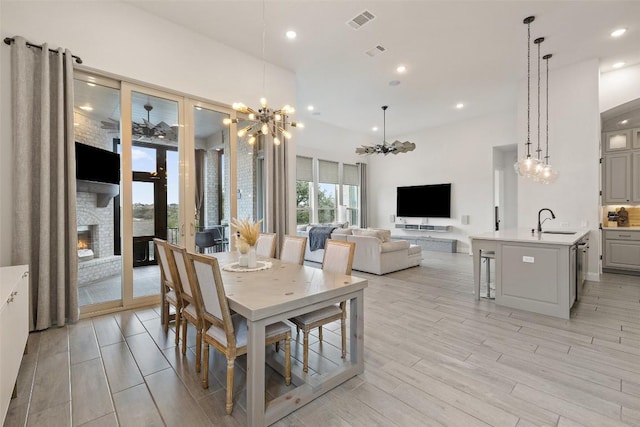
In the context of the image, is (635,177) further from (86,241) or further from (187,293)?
(86,241)

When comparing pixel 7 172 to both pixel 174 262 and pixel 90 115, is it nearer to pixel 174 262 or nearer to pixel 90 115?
pixel 90 115

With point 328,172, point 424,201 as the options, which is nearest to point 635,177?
point 424,201

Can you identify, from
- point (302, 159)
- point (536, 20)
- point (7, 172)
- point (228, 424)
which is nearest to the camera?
point (228, 424)

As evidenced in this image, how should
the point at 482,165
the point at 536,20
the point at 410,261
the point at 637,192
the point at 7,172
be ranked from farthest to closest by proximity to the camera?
the point at 482,165, the point at 410,261, the point at 637,192, the point at 536,20, the point at 7,172

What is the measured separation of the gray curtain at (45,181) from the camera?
2.89 meters

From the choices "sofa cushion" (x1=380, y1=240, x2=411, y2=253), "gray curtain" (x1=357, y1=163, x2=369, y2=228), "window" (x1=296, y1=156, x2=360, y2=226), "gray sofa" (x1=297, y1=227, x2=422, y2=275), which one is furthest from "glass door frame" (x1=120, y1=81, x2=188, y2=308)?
"gray curtain" (x1=357, y1=163, x2=369, y2=228)

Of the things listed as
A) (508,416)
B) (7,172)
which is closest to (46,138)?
(7,172)

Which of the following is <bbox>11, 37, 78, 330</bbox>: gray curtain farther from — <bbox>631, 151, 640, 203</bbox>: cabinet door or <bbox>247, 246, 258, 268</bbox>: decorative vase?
<bbox>631, 151, 640, 203</bbox>: cabinet door

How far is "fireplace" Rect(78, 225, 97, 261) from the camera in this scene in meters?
3.70

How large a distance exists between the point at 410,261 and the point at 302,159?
A: 14.7ft

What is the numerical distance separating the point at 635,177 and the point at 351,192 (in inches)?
271

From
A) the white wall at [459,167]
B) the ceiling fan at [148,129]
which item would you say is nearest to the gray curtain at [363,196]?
the white wall at [459,167]

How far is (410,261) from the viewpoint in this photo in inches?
241

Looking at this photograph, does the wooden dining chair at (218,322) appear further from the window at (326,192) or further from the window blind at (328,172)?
the window blind at (328,172)
